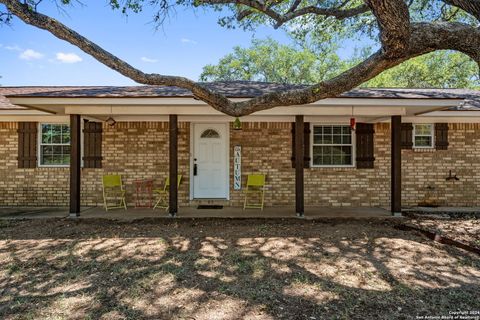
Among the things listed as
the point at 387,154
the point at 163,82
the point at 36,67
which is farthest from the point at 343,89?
the point at 36,67

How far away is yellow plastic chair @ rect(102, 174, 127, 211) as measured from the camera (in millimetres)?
8281

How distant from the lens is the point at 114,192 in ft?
28.8

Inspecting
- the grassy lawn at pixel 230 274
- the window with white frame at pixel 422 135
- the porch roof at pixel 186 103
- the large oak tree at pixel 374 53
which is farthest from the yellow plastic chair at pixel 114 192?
the window with white frame at pixel 422 135

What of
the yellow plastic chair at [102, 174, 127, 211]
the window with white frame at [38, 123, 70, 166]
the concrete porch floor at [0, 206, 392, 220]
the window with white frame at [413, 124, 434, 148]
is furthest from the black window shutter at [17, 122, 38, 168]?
the window with white frame at [413, 124, 434, 148]

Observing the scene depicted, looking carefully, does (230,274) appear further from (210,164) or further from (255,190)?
(210,164)

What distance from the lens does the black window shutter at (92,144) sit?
882cm

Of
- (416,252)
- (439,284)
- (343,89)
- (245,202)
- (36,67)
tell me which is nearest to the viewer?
(439,284)

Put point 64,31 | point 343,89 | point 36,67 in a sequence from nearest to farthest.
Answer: point 343,89
point 64,31
point 36,67

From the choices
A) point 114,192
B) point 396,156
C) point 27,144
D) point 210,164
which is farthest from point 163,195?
point 396,156

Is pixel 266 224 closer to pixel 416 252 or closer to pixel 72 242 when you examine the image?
pixel 416 252

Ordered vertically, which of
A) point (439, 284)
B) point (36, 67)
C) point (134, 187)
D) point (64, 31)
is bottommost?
point (439, 284)

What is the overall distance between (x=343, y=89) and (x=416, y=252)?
8.98ft

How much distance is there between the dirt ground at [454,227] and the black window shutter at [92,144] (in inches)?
307

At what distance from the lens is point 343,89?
168 inches
